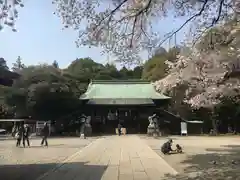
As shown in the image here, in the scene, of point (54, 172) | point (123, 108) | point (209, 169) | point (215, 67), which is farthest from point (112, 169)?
point (123, 108)

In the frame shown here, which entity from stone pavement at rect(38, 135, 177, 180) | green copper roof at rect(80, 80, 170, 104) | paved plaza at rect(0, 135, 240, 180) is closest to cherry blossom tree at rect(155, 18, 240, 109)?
paved plaza at rect(0, 135, 240, 180)

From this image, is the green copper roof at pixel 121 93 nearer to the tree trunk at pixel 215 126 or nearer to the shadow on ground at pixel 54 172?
the tree trunk at pixel 215 126

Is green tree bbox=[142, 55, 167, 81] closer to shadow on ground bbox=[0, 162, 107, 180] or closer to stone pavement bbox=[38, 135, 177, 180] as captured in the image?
stone pavement bbox=[38, 135, 177, 180]

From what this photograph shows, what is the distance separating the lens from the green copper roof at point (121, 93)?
43562 millimetres

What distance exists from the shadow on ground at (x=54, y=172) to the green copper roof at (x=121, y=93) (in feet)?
95.4

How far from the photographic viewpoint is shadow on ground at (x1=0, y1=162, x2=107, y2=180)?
11338 millimetres

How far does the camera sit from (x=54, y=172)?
12.3 metres

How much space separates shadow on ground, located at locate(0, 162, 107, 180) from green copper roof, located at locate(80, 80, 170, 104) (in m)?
29.1

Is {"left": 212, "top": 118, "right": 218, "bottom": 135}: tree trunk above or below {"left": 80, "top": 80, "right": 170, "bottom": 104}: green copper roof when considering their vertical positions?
below

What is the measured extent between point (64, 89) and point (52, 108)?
257 cm

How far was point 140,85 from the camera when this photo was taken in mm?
48656

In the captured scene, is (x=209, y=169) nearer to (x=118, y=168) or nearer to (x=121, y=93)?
(x=118, y=168)

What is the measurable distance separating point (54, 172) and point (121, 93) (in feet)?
113

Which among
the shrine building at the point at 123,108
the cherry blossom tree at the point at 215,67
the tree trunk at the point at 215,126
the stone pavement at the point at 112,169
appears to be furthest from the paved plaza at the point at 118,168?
the shrine building at the point at 123,108
